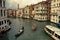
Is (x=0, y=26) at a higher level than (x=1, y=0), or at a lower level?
lower

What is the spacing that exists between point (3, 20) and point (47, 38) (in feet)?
7.54

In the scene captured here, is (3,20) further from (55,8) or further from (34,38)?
(55,8)

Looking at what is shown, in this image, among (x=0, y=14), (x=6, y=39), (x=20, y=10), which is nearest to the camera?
(x=6, y=39)

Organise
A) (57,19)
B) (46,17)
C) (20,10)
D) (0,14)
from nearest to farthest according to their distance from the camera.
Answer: (0,14), (57,19), (46,17), (20,10)

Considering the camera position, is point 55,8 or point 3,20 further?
point 55,8

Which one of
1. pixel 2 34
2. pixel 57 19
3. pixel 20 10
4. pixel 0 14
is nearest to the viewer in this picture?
pixel 2 34

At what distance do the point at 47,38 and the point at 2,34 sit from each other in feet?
6.10

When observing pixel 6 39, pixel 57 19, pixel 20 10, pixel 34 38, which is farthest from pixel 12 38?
pixel 20 10

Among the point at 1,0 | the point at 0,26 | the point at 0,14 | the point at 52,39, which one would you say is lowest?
the point at 52,39

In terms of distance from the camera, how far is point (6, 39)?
5.86 m

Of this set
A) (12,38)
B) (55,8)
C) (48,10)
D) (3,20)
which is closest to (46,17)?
(48,10)

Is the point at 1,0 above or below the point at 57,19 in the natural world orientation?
above

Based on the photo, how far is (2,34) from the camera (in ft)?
21.0

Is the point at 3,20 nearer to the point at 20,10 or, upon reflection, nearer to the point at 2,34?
the point at 2,34
